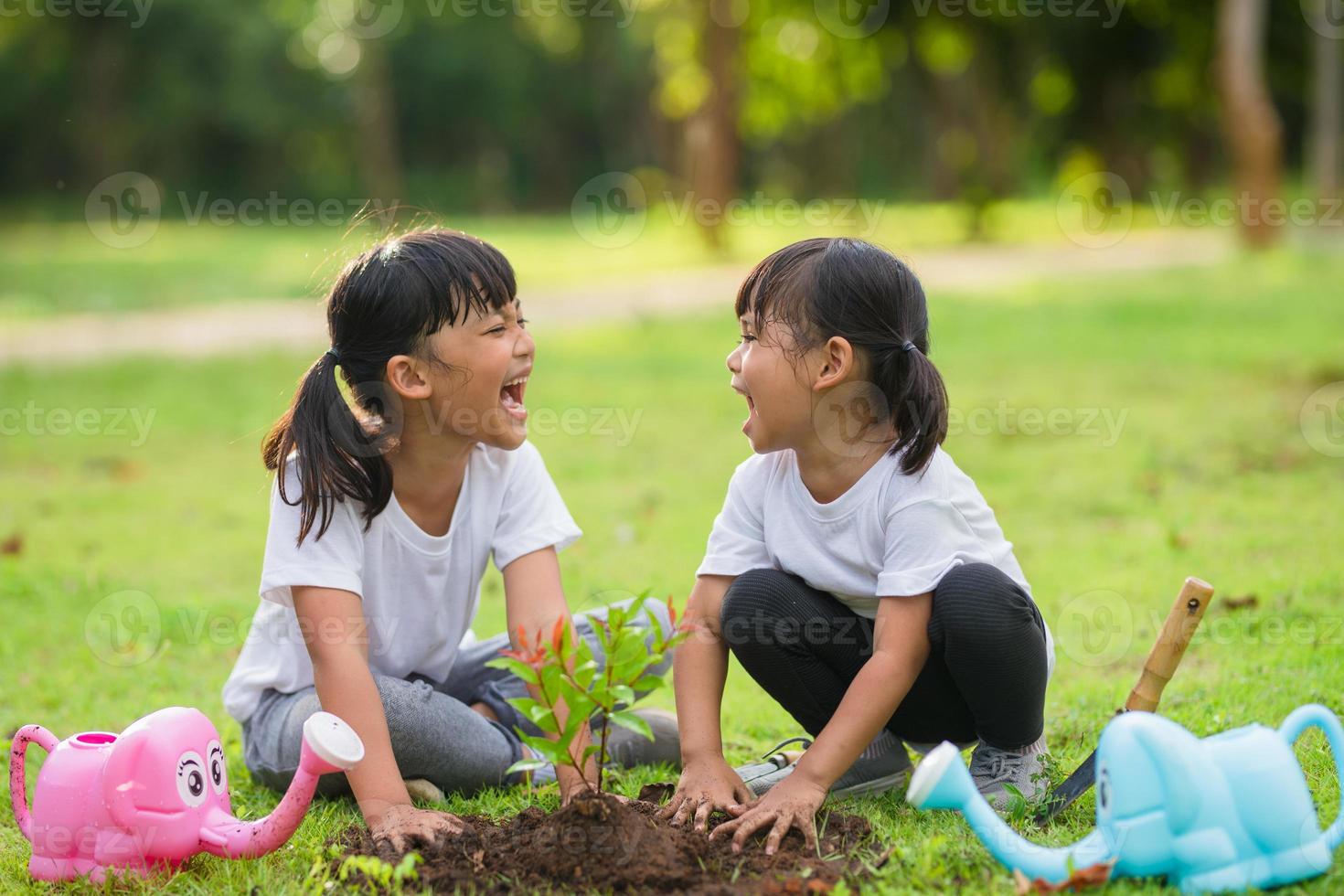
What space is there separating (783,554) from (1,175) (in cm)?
4318

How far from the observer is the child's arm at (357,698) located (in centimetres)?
266

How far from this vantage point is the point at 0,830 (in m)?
3.00

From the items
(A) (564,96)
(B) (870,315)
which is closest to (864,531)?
(B) (870,315)

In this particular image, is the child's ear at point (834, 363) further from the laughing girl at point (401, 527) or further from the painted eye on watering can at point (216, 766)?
the painted eye on watering can at point (216, 766)

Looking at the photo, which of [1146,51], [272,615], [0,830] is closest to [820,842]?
[272,615]

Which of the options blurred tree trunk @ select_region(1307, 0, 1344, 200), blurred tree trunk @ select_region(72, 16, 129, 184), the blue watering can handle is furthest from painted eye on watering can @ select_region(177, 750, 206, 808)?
blurred tree trunk @ select_region(72, 16, 129, 184)

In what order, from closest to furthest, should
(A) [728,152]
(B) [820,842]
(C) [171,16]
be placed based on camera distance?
(B) [820,842]
(A) [728,152]
(C) [171,16]

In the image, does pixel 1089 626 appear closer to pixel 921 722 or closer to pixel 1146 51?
pixel 921 722

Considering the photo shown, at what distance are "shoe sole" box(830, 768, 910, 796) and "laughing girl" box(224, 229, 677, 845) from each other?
0.57m

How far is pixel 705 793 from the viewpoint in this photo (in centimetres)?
269

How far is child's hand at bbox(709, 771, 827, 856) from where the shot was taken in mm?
2514

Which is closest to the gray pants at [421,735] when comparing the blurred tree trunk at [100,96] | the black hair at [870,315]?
the black hair at [870,315]

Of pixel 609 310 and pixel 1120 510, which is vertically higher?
pixel 609 310

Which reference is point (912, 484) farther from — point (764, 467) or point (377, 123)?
point (377, 123)
